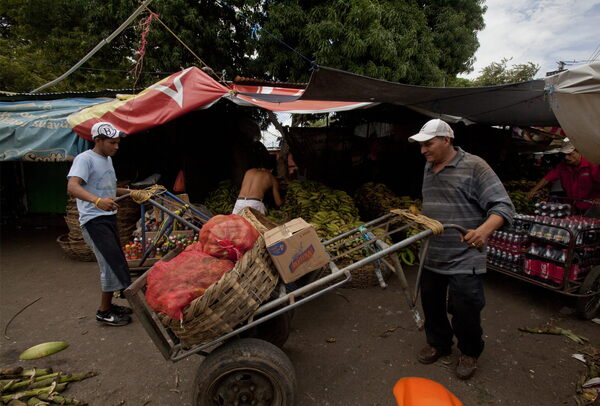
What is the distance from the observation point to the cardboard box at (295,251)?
2119 mm

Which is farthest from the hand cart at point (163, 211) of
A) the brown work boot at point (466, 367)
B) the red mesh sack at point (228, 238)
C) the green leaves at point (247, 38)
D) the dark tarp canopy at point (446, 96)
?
the green leaves at point (247, 38)

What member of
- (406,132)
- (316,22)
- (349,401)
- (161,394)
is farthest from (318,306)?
(316,22)

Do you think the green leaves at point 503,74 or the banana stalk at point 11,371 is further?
the green leaves at point 503,74

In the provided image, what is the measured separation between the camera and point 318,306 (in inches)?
161

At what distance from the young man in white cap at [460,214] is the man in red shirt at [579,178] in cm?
349

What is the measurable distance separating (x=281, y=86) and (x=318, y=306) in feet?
17.9

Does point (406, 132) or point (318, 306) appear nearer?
point (318, 306)

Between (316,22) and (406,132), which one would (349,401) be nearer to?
(406,132)

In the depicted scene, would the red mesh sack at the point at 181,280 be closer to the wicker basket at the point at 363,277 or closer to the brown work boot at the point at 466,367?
the brown work boot at the point at 466,367

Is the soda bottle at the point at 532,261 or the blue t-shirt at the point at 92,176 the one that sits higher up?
the blue t-shirt at the point at 92,176

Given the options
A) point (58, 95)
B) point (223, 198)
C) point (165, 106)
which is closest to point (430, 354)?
point (165, 106)

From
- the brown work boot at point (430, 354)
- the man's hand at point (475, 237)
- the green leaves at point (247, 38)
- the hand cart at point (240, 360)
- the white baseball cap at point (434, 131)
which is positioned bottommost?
the brown work boot at point (430, 354)

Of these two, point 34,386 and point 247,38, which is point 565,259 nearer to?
point 34,386

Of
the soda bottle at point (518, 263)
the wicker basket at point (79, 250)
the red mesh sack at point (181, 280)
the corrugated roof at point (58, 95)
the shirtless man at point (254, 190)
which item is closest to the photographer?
the red mesh sack at point (181, 280)
